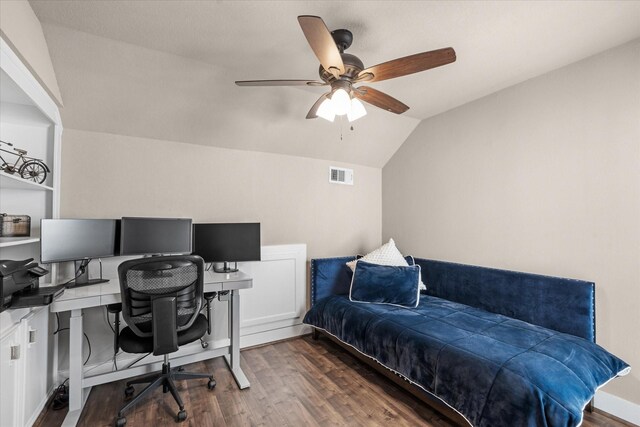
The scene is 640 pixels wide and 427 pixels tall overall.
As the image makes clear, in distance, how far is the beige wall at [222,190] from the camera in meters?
2.45

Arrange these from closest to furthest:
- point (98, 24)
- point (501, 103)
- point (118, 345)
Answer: point (98, 24)
point (118, 345)
point (501, 103)

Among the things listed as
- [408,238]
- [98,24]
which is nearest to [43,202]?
[98,24]

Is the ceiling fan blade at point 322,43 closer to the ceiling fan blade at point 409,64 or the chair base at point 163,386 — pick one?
the ceiling fan blade at point 409,64

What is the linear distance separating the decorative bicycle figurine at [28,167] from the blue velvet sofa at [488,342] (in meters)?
2.35

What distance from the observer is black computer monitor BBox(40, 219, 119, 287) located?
2023 millimetres

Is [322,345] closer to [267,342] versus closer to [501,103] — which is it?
[267,342]

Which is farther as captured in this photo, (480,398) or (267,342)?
(267,342)

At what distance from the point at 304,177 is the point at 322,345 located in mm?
1841

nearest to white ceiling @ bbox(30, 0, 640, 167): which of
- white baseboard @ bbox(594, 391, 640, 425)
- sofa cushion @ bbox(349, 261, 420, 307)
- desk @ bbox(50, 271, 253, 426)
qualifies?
desk @ bbox(50, 271, 253, 426)

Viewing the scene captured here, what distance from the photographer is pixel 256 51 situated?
2135 mm

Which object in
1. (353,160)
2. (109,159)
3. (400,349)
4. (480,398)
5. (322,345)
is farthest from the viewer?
(353,160)

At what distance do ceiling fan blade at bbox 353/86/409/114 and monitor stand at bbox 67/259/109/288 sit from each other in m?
2.34

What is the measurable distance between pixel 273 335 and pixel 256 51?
2.66 meters

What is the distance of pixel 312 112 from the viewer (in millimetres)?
2238
